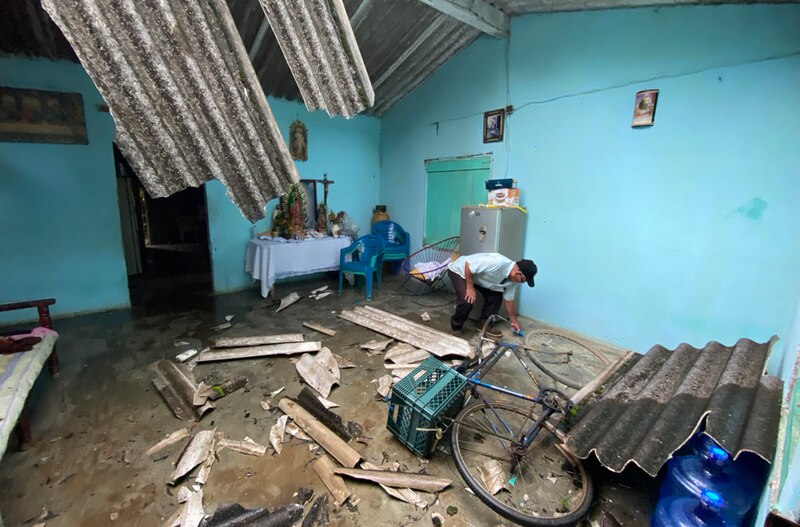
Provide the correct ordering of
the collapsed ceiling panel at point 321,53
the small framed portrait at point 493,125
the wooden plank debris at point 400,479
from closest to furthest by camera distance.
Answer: the collapsed ceiling panel at point 321,53 < the wooden plank debris at point 400,479 < the small framed portrait at point 493,125

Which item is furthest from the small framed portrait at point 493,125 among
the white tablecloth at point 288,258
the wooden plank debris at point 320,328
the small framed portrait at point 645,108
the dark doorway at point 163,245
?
the dark doorway at point 163,245

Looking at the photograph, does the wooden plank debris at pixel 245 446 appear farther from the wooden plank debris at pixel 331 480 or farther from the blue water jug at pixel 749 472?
the blue water jug at pixel 749 472

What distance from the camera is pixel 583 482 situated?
1742 mm

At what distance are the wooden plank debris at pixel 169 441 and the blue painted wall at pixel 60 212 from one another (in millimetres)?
3248

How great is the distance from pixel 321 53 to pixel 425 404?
1.91 m

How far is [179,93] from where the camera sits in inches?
50.1

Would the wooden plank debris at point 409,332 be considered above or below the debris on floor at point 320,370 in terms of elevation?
above

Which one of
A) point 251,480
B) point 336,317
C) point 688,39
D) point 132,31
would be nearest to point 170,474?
point 251,480

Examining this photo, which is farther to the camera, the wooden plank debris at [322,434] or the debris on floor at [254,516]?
→ the wooden plank debris at [322,434]

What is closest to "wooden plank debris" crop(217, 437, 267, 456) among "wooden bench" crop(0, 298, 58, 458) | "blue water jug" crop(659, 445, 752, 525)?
"wooden bench" crop(0, 298, 58, 458)

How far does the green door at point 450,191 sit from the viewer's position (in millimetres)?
4762

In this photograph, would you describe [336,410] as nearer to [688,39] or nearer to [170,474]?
[170,474]

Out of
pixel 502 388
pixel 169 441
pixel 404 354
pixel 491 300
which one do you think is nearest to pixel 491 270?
pixel 491 300

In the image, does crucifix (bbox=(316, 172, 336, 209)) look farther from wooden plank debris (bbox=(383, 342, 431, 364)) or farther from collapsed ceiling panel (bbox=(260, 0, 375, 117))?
collapsed ceiling panel (bbox=(260, 0, 375, 117))
